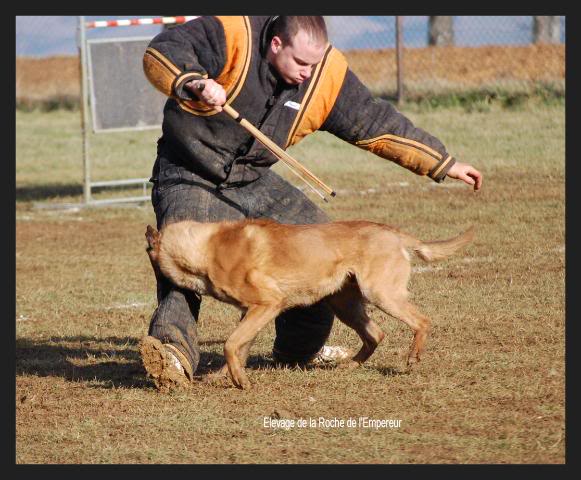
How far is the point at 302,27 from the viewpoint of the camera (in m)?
5.79

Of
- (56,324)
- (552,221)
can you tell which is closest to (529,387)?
(56,324)

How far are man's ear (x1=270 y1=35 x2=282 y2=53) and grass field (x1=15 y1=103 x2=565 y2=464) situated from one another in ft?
6.45

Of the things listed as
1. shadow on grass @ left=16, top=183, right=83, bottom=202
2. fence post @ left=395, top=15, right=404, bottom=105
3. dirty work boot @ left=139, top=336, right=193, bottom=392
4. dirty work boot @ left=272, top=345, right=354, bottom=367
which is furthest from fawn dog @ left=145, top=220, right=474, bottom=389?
fence post @ left=395, top=15, right=404, bottom=105

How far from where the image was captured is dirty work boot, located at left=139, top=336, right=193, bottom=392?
5762 mm

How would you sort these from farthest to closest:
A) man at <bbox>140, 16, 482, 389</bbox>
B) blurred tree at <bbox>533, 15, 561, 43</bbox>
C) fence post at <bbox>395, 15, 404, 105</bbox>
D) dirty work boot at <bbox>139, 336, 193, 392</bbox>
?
blurred tree at <bbox>533, 15, 561, 43</bbox> < fence post at <bbox>395, 15, 404, 105</bbox> < man at <bbox>140, 16, 482, 389</bbox> < dirty work boot at <bbox>139, 336, 193, 392</bbox>

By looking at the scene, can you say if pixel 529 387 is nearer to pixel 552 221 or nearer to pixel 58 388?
pixel 58 388

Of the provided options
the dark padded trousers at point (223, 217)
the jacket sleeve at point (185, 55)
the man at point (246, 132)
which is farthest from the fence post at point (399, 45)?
the jacket sleeve at point (185, 55)

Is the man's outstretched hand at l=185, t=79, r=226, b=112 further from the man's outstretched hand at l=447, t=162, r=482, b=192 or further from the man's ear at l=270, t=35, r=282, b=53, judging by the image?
the man's outstretched hand at l=447, t=162, r=482, b=192

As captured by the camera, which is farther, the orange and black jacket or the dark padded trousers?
the dark padded trousers

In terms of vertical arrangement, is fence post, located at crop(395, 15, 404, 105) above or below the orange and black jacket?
below

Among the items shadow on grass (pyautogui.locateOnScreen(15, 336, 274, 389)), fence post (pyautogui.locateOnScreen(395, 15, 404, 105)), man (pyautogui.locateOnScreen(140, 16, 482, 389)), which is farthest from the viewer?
fence post (pyautogui.locateOnScreen(395, 15, 404, 105))

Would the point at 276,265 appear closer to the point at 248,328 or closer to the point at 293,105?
the point at 248,328

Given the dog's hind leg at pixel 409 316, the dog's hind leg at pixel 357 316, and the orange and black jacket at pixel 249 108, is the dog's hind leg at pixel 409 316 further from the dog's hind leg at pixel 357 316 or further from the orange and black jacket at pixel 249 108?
the orange and black jacket at pixel 249 108

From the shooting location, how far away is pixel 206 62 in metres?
5.96
